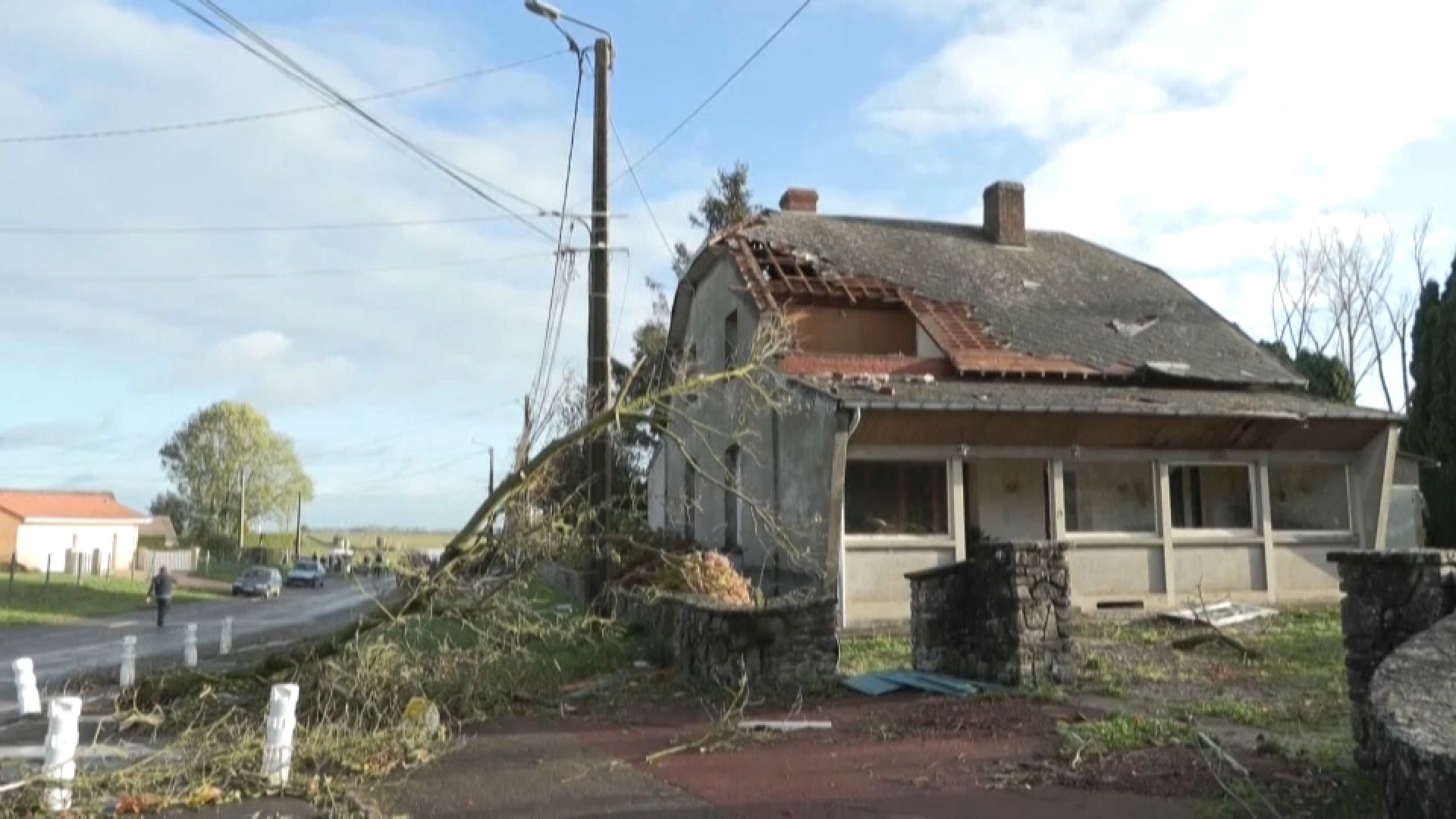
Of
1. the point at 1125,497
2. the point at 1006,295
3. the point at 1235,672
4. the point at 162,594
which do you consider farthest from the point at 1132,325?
the point at 162,594

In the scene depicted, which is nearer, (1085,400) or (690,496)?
(1085,400)

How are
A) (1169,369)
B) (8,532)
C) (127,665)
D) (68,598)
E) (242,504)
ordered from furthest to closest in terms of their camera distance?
(242,504)
(8,532)
(68,598)
(1169,369)
(127,665)

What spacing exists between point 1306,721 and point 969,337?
10001 mm

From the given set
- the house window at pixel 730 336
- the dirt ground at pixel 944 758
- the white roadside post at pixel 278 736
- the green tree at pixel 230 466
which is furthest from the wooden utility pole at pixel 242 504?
the white roadside post at pixel 278 736

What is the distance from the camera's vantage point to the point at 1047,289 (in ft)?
71.4

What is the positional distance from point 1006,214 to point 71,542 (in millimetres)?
55941

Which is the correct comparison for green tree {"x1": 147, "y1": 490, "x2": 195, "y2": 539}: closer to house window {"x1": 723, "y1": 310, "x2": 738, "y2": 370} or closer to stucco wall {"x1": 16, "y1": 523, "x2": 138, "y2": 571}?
stucco wall {"x1": 16, "y1": 523, "x2": 138, "y2": 571}

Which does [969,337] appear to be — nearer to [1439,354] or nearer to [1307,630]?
[1307,630]

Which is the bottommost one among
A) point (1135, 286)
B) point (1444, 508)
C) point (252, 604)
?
point (252, 604)

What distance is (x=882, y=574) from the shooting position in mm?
15695

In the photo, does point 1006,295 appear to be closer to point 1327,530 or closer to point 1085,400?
point 1085,400

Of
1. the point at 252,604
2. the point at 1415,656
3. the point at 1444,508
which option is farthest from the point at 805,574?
the point at 252,604

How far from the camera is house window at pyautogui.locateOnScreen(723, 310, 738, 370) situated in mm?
20484

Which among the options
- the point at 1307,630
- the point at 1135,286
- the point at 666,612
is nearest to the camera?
the point at 666,612
